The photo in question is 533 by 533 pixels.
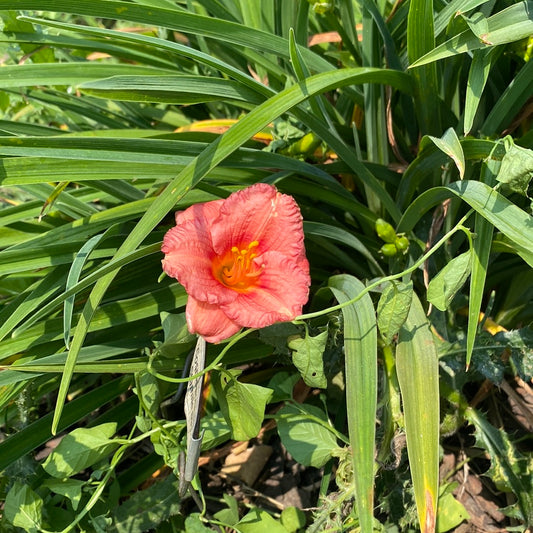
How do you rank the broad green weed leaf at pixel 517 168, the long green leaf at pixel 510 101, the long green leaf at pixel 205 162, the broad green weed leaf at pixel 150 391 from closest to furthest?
the broad green weed leaf at pixel 517 168
the long green leaf at pixel 205 162
the broad green weed leaf at pixel 150 391
the long green leaf at pixel 510 101

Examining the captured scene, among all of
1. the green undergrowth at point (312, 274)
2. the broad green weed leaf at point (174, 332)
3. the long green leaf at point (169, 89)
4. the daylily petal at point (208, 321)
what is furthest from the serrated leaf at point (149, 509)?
the long green leaf at point (169, 89)

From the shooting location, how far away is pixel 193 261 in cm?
98

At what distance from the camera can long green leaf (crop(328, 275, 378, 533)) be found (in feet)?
3.25

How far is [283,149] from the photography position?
59.3 inches

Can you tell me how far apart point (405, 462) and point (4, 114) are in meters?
1.60

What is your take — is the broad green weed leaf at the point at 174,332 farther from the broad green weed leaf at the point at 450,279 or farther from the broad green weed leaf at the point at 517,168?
the broad green weed leaf at the point at 517,168

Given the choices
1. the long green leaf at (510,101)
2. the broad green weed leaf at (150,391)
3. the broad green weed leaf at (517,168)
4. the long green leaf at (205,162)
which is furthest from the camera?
the long green leaf at (510,101)

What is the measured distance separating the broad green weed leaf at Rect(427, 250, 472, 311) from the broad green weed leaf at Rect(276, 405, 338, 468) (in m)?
0.33

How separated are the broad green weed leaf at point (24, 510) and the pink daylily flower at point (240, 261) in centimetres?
46

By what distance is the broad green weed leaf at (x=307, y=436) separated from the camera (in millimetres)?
1165

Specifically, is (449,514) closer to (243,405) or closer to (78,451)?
(243,405)

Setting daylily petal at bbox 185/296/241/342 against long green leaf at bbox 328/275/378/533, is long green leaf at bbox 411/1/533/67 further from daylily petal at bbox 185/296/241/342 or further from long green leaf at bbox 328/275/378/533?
daylily petal at bbox 185/296/241/342

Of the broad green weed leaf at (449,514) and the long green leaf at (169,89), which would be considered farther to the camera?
the broad green weed leaf at (449,514)

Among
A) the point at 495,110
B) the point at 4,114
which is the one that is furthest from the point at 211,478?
the point at 4,114
